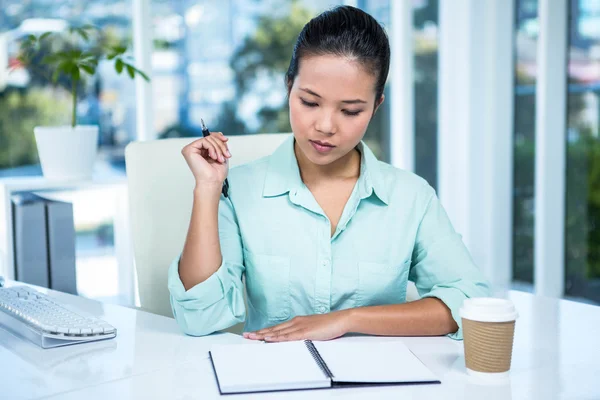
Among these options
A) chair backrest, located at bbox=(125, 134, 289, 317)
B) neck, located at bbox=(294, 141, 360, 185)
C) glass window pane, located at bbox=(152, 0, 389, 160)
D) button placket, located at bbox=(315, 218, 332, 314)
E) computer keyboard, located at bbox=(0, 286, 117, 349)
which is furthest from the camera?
glass window pane, located at bbox=(152, 0, 389, 160)

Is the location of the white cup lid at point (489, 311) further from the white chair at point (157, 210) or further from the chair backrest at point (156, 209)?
the chair backrest at point (156, 209)

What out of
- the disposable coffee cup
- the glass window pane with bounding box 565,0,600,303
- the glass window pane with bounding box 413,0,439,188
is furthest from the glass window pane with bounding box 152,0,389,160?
the disposable coffee cup

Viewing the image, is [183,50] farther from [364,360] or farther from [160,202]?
[364,360]

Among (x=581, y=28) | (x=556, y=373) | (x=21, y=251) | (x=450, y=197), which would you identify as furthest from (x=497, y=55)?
(x=556, y=373)

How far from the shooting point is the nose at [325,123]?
142 cm

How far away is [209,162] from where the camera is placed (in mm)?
1482

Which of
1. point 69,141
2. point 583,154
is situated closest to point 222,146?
point 69,141

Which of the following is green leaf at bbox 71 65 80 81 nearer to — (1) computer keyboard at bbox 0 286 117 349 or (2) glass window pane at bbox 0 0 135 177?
(2) glass window pane at bbox 0 0 135 177

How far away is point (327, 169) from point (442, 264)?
32cm

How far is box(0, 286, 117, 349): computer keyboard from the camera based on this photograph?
1244 millimetres

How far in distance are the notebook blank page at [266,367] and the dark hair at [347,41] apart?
22.6 inches

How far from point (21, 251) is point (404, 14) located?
2.47 metres

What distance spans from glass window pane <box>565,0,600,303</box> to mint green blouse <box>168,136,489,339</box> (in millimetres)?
2322

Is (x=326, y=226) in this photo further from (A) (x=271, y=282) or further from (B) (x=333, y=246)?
(A) (x=271, y=282)
